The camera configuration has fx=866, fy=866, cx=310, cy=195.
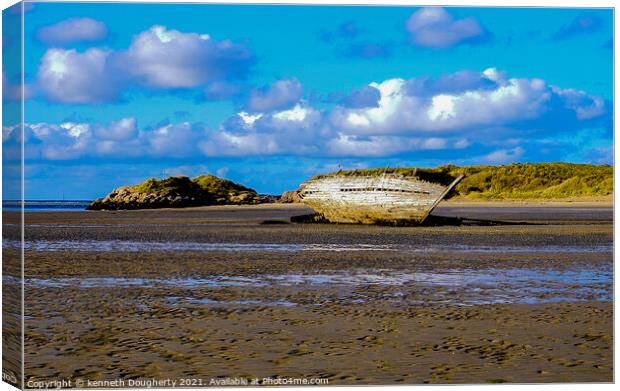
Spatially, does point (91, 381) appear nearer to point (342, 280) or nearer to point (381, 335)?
point (381, 335)

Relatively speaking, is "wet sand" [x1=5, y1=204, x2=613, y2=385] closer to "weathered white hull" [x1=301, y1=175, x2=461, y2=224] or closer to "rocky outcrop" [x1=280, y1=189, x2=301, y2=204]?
"weathered white hull" [x1=301, y1=175, x2=461, y2=224]

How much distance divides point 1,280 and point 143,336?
2164 mm

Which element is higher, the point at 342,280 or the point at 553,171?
the point at 553,171

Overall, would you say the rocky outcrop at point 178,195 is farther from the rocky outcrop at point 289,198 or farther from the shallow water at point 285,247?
the shallow water at point 285,247

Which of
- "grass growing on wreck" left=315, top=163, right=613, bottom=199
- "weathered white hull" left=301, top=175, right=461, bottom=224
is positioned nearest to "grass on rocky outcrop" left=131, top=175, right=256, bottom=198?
"grass growing on wreck" left=315, top=163, right=613, bottom=199

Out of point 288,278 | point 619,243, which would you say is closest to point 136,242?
point 288,278

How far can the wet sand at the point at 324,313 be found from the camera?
908cm

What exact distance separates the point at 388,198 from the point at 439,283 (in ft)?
65.6

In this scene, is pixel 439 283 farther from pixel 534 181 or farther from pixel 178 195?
pixel 534 181

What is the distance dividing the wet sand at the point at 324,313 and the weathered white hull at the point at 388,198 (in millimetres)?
11398

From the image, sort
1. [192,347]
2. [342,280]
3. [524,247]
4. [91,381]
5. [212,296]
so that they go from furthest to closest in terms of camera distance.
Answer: [524,247] < [342,280] < [212,296] < [192,347] < [91,381]

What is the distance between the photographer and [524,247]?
24625 millimetres

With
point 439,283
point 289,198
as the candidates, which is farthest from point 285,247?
point 289,198

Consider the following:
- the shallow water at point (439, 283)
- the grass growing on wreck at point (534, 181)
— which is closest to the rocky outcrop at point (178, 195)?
the grass growing on wreck at point (534, 181)
